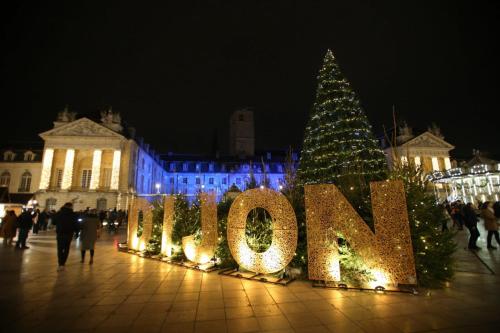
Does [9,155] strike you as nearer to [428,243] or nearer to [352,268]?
[352,268]

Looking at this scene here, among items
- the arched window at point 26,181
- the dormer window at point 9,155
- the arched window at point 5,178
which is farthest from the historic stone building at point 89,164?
the dormer window at point 9,155

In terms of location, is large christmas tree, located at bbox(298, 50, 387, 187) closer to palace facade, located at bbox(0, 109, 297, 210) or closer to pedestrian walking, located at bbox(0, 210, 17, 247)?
pedestrian walking, located at bbox(0, 210, 17, 247)

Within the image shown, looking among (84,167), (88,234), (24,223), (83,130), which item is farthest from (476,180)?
(84,167)

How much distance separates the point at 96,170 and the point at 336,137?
43431 millimetres

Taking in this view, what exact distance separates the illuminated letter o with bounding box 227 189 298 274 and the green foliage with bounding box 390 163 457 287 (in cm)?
306

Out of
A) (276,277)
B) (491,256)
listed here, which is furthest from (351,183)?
(491,256)

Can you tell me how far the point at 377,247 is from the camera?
6.23m

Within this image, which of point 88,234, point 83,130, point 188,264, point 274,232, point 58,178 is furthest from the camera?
point 83,130

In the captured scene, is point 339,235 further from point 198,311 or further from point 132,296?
point 132,296

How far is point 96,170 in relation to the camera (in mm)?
42500

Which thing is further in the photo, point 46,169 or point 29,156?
point 29,156

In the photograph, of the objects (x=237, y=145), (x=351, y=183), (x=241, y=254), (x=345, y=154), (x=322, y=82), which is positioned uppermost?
(x=237, y=145)

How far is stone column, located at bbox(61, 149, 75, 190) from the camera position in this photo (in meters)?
41.5

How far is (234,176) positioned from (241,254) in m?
62.0
